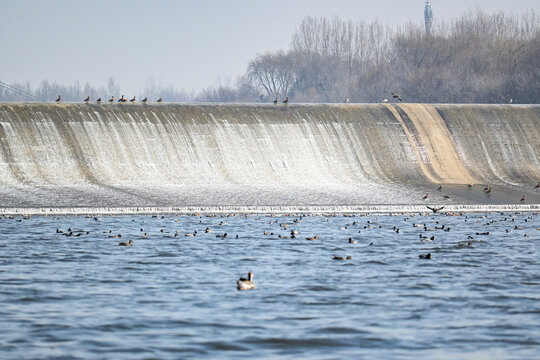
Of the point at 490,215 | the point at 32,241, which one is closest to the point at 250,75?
the point at 490,215

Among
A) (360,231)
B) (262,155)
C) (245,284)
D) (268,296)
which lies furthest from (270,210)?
(268,296)

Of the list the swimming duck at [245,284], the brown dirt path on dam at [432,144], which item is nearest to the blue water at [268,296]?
the swimming duck at [245,284]

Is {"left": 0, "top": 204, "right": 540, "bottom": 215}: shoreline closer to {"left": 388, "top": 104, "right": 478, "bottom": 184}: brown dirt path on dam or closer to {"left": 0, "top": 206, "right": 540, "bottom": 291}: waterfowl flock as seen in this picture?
{"left": 0, "top": 206, "right": 540, "bottom": 291}: waterfowl flock

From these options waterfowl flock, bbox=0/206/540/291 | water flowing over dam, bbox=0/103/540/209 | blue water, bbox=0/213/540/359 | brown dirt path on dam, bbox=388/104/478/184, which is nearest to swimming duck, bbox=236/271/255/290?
blue water, bbox=0/213/540/359

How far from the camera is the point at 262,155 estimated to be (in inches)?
2707

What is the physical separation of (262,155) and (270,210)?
40.5 feet

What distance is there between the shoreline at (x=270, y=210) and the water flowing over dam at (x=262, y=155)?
104 centimetres

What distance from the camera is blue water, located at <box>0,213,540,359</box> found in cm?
1975

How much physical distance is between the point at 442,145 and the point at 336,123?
7329 mm

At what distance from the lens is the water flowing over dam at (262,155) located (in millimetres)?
60781

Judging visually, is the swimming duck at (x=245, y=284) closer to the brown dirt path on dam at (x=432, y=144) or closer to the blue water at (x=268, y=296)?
the blue water at (x=268, y=296)

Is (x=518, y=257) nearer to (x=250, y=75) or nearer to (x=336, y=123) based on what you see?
(x=336, y=123)

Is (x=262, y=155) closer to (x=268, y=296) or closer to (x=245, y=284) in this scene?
(x=245, y=284)

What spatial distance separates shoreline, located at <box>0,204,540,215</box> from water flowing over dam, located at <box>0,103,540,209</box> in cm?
104
